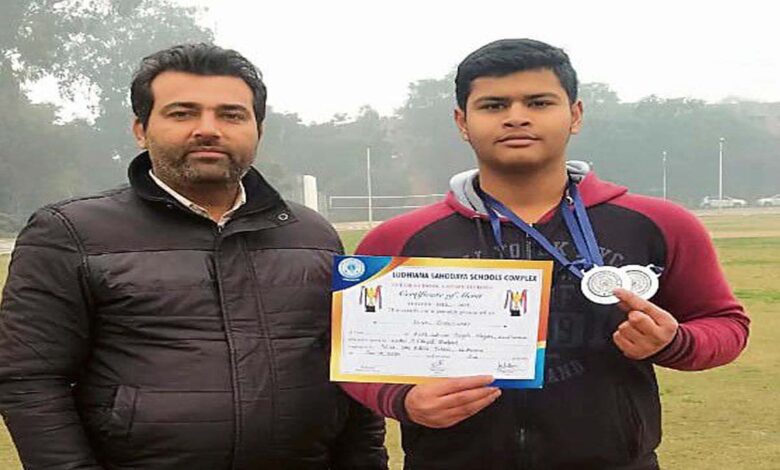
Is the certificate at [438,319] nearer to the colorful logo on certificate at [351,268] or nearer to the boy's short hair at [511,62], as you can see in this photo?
the colorful logo on certificate at [351,268]

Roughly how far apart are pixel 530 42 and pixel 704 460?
3.37 meters

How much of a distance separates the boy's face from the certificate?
0.30m

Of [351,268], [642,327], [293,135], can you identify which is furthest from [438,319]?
[293,135]

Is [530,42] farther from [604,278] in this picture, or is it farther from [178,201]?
[178,201]

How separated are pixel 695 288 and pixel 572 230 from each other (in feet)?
1.03

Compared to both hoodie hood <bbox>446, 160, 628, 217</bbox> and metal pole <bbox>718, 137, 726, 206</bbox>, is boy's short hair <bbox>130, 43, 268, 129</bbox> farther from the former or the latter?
metal pole <bbox>718, 137, 726, 206</bbox>

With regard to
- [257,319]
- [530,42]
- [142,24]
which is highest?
[142,24]

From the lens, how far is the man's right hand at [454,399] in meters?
2.14

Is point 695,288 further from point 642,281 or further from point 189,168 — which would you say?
point 189,168

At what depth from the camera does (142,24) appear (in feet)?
214

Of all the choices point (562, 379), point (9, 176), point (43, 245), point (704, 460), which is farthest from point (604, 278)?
point (9, 176)

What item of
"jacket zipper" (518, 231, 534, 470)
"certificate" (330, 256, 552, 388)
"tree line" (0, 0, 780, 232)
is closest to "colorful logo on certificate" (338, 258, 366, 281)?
"certificate" (330, 256, 552, 388)

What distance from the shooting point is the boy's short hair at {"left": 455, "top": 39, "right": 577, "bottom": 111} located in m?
2.40

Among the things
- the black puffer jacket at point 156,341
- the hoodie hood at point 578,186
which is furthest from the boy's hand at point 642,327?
the black puffer jacket at point 156,341
